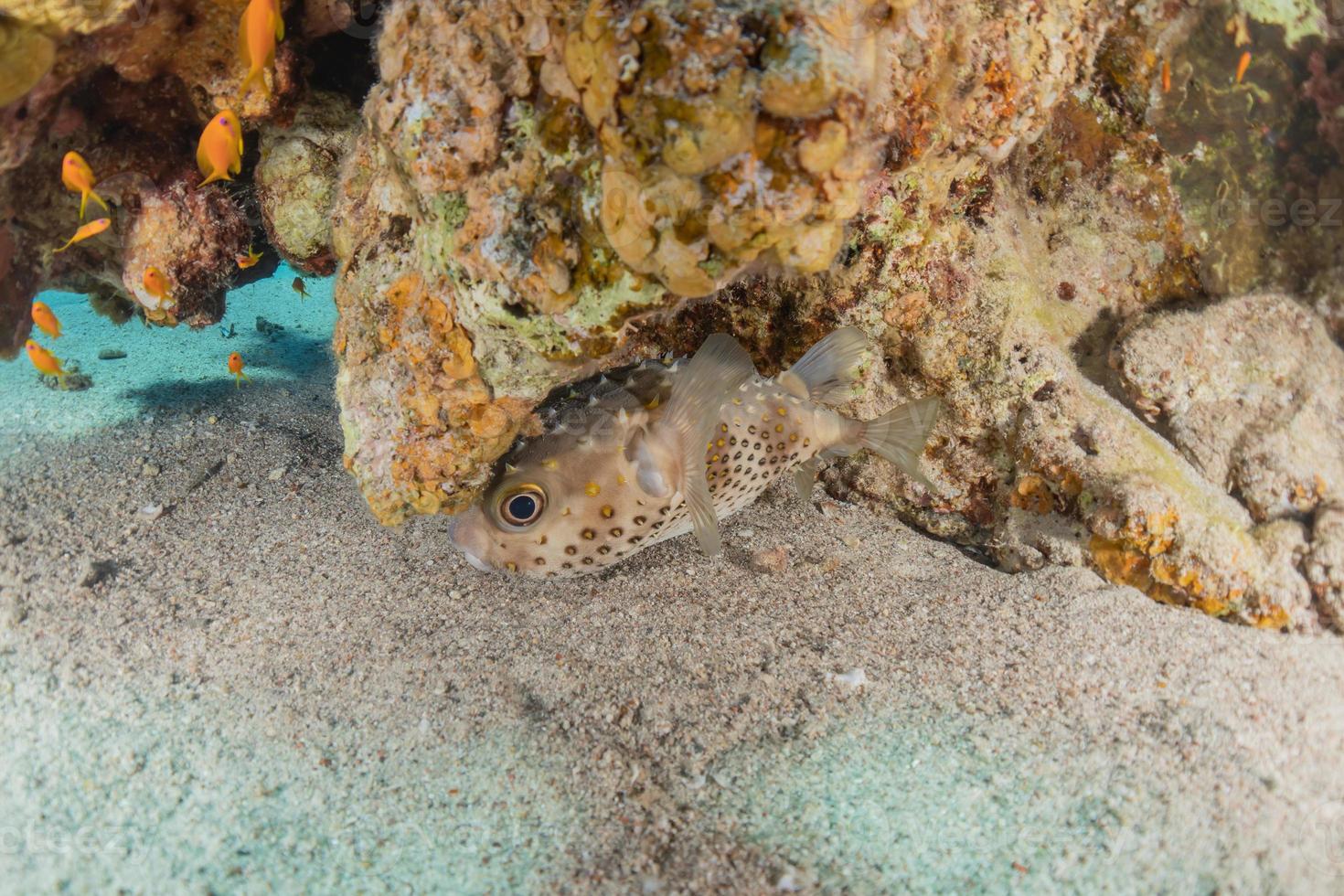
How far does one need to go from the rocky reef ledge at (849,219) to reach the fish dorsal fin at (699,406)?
39 centimetres

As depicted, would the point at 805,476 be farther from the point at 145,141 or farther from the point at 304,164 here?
the point at 145,141

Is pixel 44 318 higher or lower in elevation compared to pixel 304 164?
lower

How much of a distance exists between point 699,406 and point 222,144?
2.72 meters

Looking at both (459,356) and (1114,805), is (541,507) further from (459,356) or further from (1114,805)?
(1114,805)

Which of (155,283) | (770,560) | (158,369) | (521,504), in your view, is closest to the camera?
(521,504)

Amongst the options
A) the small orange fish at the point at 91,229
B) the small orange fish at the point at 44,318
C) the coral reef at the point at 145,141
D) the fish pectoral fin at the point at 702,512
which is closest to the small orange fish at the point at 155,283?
the coral reef at the point at 145,141

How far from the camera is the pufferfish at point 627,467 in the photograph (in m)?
3.08

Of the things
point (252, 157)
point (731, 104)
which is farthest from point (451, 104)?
point (252, 157)

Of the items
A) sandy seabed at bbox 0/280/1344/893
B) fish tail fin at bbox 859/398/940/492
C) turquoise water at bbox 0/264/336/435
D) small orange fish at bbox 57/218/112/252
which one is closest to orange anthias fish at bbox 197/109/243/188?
small orange fish at bbox 57/218/112/252

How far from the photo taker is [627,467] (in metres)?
3.13

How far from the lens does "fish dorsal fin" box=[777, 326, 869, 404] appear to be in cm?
350

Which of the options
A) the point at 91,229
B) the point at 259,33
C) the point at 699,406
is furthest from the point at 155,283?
the point at 699,406

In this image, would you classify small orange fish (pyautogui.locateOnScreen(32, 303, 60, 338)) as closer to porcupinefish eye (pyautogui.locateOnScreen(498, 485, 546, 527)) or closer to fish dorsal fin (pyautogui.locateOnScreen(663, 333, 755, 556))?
porcupinefish eye (pyautogui.locateOnScreen(498, 485, 546, 527))

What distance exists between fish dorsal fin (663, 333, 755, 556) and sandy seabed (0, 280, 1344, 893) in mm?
594
